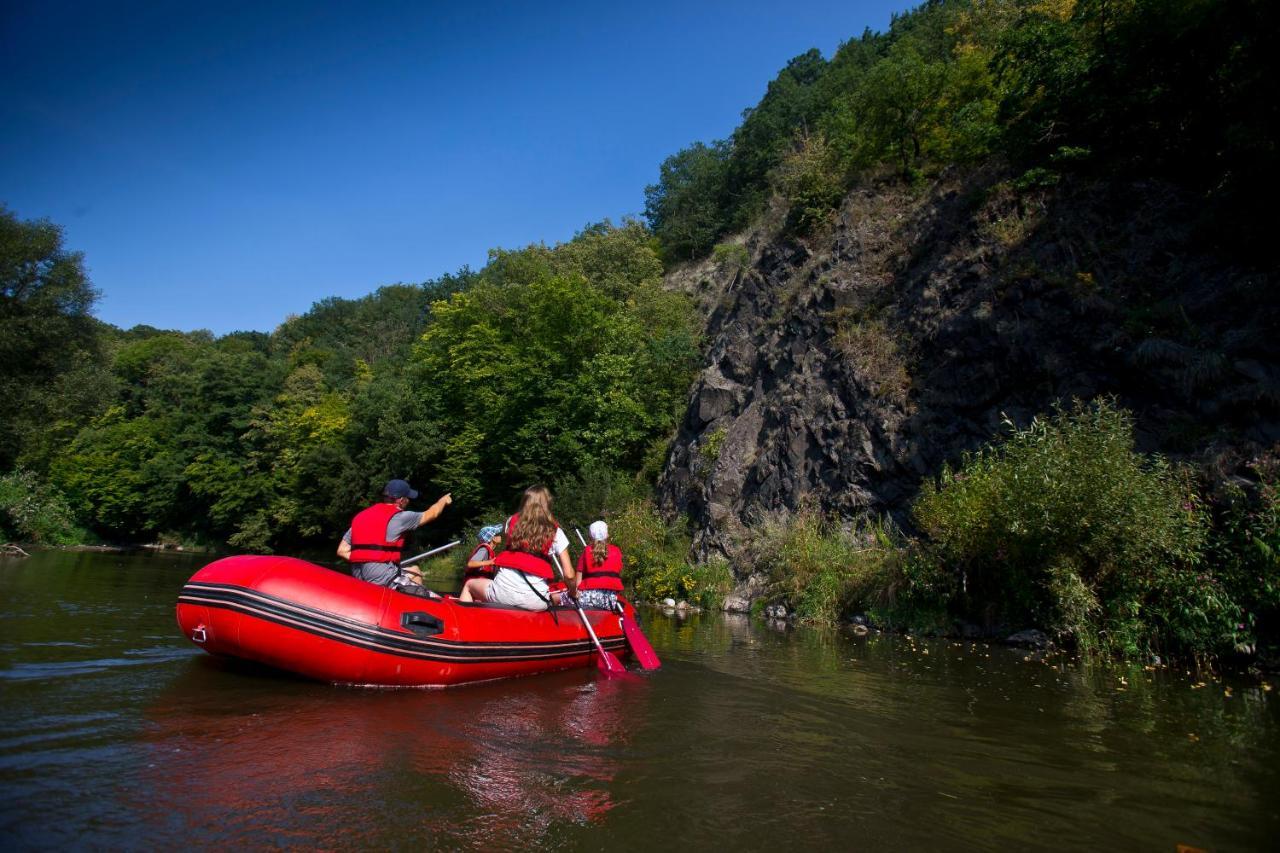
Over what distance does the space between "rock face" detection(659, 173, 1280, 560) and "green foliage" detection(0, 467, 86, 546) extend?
2317cm

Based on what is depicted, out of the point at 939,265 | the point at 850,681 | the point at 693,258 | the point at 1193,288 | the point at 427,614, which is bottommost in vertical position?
the point at 850,681

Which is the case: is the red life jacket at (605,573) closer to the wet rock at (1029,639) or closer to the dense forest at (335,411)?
the wet rock at (1029,639)

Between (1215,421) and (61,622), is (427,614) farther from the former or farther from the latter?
(1215,421)

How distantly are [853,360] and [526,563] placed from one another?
40.9 feet

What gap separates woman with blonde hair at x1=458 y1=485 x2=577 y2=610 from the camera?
23.6 feet

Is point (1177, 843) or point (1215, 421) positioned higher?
point (1215, 421)

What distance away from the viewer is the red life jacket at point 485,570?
25.3 ft

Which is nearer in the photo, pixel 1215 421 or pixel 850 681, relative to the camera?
pixel 850 681

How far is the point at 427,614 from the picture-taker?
598 centimetres

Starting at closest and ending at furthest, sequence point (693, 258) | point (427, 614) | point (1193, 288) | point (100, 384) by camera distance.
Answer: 1. point (427, 614)
2. point (1193, 288)
3. point (100, 384)
4. point (693, 258)

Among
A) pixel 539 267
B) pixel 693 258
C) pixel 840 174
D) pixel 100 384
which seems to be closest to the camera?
pixel 840 174

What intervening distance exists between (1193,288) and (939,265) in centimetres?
565

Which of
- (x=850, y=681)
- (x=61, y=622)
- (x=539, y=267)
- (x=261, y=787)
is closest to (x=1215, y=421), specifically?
(x=850, y=681)

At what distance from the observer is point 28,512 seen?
25.8 m
